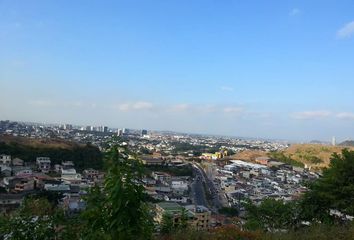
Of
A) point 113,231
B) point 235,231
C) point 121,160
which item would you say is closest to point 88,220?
point 113,231

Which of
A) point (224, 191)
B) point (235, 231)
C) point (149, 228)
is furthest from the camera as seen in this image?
point (224, 191)

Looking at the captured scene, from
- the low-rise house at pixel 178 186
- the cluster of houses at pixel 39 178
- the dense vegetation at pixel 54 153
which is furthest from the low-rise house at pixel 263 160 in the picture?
the cluster of houses at pixel 39 178

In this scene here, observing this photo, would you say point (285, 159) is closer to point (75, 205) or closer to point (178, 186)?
point (178, 186)

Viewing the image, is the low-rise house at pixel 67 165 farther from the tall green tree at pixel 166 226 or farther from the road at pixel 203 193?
the tall green tree at pixel 166 226

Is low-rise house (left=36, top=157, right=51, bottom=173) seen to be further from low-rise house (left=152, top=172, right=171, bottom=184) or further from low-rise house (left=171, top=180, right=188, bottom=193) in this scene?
low-rise house (left=171, top=180, right=188, bottom=193)

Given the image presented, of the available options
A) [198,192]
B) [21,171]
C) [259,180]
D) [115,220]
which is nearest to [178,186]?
[198,192]

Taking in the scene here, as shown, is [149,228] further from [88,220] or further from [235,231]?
[235,231]

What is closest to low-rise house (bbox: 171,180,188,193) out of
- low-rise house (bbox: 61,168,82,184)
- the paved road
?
the paved road
